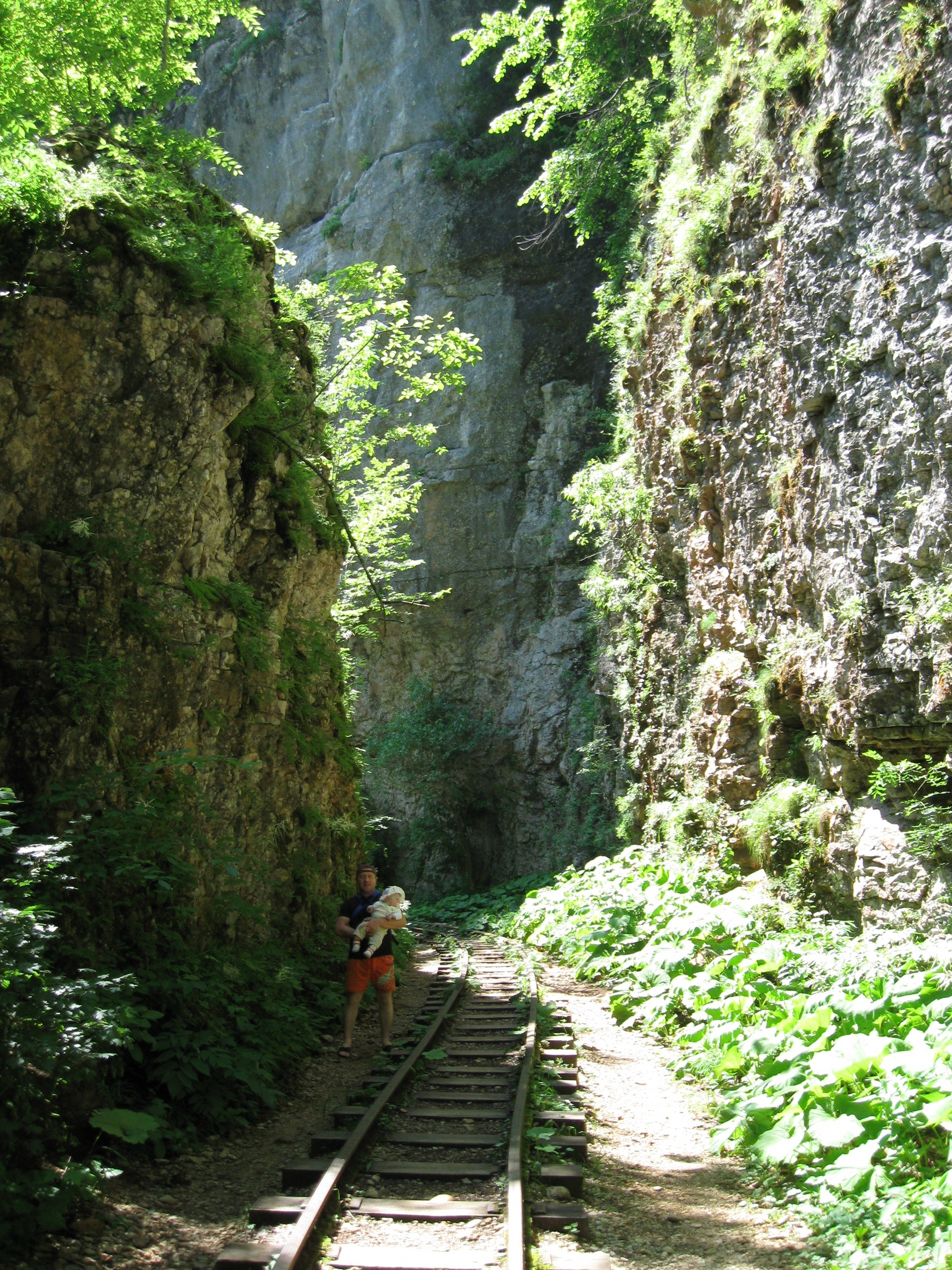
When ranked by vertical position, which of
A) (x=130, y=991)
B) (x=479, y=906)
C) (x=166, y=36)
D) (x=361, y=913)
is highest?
(x=166, y=36)

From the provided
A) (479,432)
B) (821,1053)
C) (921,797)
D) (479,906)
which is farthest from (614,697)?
(821,1053)

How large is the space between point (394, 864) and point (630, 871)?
13.8m

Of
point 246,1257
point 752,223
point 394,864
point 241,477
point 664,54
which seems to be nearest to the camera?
point 246,1257

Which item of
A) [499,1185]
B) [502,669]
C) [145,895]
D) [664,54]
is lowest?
[499,1185]

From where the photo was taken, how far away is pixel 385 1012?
802cm

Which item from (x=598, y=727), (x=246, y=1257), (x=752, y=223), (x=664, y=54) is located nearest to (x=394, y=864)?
(x=598, y=727)

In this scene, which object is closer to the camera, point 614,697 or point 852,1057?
point 852,1057

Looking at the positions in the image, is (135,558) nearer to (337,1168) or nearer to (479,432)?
(337,1168)

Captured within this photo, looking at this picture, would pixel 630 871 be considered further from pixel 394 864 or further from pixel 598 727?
pixel 394 864

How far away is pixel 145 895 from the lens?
6.57 m

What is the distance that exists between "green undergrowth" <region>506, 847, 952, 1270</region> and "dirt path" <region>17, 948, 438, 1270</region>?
2.69 m

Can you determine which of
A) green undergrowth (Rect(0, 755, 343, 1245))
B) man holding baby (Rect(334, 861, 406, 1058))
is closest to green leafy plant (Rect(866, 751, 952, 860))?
man holding baby (Rect(334, 861, 406, 1058))

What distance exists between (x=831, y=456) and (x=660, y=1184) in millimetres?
7166

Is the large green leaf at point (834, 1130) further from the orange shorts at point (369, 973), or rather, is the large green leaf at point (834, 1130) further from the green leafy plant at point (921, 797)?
the orange shorts at point (369, 973)
